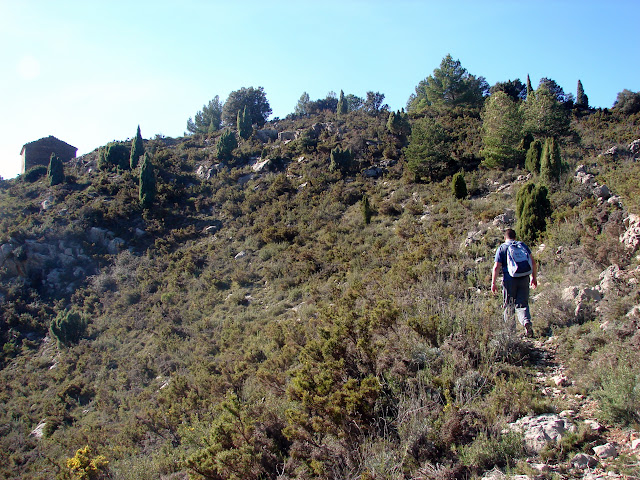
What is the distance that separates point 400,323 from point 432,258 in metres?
4.24

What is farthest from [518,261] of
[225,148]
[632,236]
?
[225,148]

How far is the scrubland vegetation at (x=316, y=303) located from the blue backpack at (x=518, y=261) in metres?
0.43

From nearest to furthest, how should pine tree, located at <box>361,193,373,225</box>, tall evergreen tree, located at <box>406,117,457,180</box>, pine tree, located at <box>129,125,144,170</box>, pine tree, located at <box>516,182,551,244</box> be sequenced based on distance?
pine tree, located at <box>516,182,551,244</box>
pine tree, located at <box>361,193,373,225</box>
tall evergreen tree, located at <box>406,117,457,180</box>
pine tree, located at <box>129,125,144,170</box>

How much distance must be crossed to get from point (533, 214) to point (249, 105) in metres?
41.3

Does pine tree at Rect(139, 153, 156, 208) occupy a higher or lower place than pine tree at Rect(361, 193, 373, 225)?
higher

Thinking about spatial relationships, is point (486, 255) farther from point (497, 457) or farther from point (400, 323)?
point (497, 457)

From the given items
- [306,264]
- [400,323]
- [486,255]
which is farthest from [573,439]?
[306,264]

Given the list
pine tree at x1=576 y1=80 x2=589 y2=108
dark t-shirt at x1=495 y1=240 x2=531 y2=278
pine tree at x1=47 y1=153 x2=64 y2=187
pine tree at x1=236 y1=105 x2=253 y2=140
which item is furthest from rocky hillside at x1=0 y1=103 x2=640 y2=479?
pine tree at x1=576 y1=80 x2=589 y2=108

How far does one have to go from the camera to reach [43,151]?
36156mm

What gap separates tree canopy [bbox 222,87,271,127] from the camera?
4391cm

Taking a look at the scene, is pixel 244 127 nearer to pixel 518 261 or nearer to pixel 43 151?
pixel 43 151

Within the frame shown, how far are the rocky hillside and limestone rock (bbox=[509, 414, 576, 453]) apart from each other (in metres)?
0.02

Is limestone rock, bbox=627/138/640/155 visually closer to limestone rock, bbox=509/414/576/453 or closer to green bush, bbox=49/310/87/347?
Answer: limestone rock, bbox=509/414/576/453

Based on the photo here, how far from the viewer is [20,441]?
1004 cm
